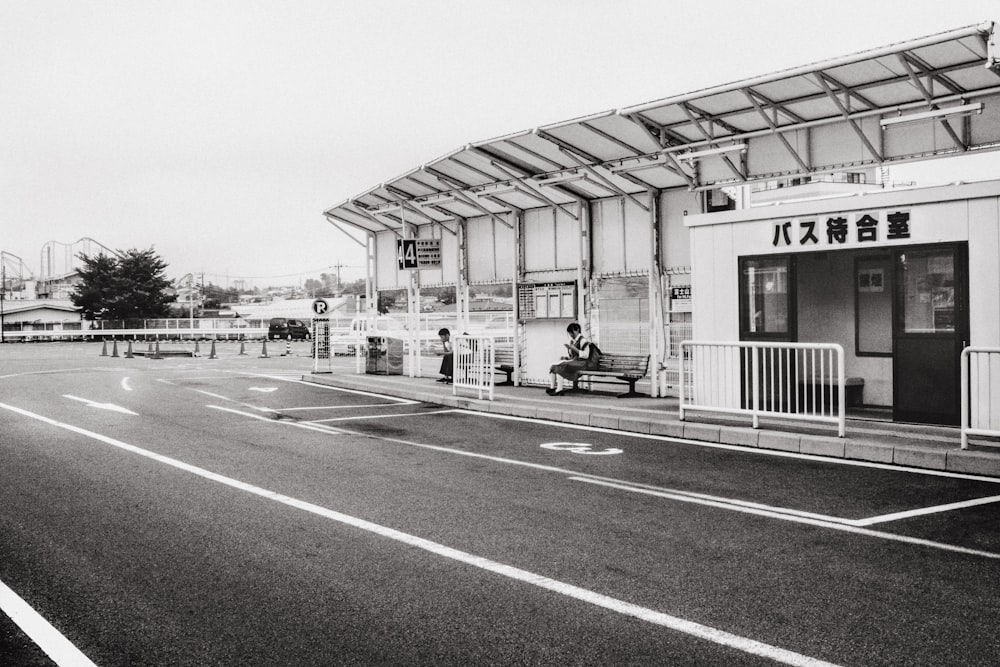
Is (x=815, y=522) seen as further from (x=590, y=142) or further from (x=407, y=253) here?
(x=407, y=253)

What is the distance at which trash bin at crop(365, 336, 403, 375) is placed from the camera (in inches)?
888

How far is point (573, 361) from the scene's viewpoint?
1634 cm

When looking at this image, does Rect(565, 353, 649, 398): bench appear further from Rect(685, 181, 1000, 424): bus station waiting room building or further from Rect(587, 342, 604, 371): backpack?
Rect(685, 181, 1000, 424): bus station waiting room building

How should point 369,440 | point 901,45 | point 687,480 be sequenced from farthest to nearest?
1. point 369,440
2. point 901,45
3. point 687,480

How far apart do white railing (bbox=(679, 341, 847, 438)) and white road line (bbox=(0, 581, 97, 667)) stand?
8.64m

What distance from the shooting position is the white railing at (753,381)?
1118 centimetres

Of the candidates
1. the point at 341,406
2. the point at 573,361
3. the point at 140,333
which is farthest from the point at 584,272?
the point at 140,333

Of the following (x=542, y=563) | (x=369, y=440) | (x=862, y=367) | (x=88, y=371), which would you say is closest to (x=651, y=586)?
(x=542, y=563)

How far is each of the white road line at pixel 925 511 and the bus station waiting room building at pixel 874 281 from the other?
3.91 meters

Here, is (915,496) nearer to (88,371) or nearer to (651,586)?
(651,586)

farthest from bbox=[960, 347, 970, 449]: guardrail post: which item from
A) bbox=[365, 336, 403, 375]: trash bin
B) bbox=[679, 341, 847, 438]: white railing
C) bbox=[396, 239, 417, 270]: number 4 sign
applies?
bbox=[365, 336, 403, 375]: trash bin

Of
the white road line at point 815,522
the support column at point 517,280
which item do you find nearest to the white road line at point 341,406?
the support column at point 517,280

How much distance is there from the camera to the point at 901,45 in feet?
33.1

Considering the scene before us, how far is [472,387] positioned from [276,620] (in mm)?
11475
